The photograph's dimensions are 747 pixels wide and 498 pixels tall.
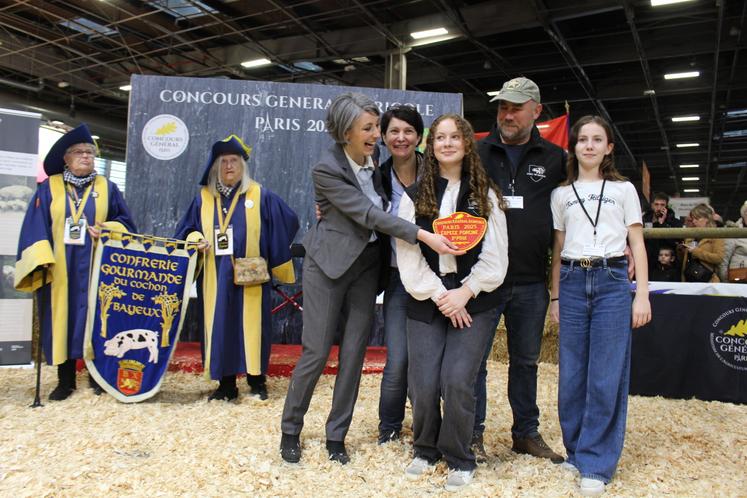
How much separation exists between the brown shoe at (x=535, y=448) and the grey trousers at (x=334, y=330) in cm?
83

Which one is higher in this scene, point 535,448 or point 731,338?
point 731,338

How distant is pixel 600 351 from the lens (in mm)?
2539

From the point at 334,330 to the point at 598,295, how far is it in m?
1.16

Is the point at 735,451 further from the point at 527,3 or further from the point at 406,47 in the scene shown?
the point at 406,47

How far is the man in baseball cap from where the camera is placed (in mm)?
2709

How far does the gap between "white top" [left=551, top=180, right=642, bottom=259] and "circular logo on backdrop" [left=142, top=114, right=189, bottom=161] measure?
3417mm

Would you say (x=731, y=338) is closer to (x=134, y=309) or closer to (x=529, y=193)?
(x=529, y=193)

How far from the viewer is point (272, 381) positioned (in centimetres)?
442

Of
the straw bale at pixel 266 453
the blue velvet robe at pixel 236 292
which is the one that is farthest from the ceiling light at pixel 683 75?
the blue velvet robe at pixel 236 292

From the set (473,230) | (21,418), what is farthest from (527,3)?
(21,418)

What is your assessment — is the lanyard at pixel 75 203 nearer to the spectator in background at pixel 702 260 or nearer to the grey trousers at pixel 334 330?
the grey trousers at pixel 334 330

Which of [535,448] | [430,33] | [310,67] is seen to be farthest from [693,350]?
[310,67]

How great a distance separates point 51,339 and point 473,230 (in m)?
2.82

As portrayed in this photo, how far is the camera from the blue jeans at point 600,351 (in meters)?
2.51
